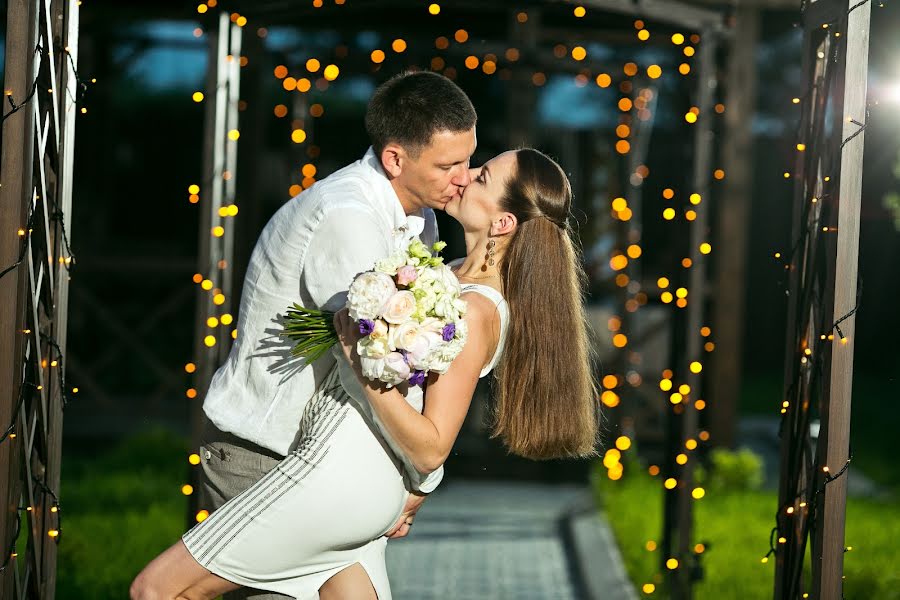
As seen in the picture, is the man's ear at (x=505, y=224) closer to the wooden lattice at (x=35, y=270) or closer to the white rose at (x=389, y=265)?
the white rose at (x=389, y=265)

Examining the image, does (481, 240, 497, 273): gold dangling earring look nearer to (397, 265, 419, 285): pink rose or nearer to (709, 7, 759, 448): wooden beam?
(397, 265, 419, 285): pink rose

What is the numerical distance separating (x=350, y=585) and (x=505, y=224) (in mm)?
1139

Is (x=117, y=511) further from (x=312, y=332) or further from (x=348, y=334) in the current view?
(x=348, y=334)

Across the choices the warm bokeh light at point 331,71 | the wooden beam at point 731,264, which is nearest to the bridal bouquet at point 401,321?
the warm bokeh light at point 331,71

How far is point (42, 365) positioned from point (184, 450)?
5417mm

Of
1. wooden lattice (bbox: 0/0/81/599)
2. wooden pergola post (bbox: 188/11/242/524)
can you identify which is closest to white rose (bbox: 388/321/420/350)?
wooden lattice (bbox: 0/0/81/599)

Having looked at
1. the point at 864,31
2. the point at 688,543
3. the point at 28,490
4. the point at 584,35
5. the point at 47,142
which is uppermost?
the point at 584,35

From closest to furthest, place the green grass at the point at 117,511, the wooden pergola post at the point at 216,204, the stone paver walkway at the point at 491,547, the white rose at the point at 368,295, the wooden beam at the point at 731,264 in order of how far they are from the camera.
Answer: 1. the white rose at the point at 368,295
2. the wooden pergola post at the point at 216,204
3. the green grass at the point at 117,511
4. the stone paver walkway at the point at 491,547
5. the wooden beam at the point at 731,264

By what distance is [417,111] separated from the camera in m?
3.44

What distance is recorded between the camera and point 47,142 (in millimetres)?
Answer: 3680

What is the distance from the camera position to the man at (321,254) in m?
3.20

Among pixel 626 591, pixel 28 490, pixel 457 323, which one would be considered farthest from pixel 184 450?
pixel 457 323

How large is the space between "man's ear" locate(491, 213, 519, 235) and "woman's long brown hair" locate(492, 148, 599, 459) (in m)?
0.02

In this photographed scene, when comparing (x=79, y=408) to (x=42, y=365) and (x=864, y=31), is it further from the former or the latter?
(x=864, y=31)
